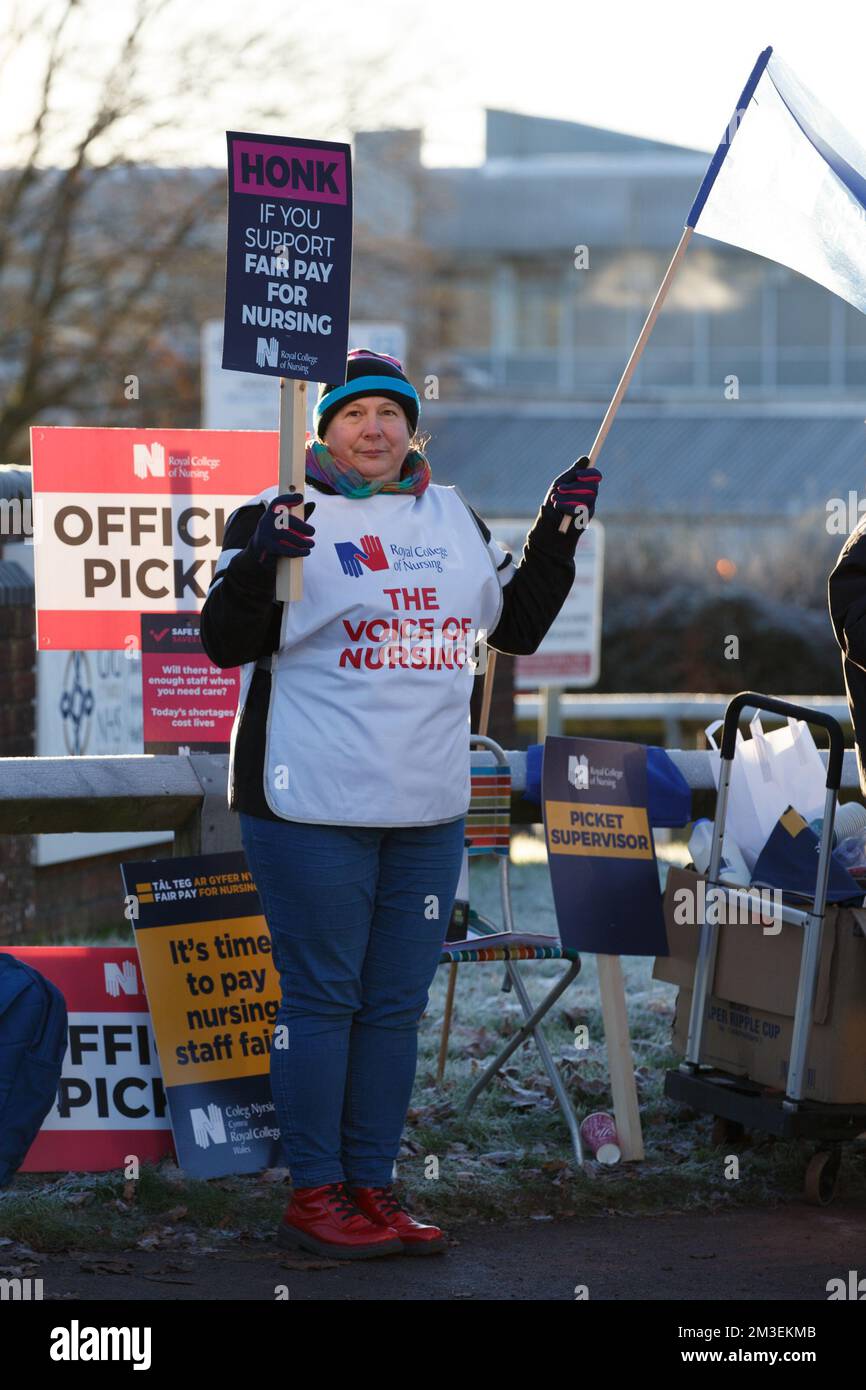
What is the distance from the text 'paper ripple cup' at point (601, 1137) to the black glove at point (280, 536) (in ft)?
6.88

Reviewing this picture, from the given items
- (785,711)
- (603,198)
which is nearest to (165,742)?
(785,711)

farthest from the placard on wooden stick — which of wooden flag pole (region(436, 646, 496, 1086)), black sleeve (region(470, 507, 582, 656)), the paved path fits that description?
the paved path

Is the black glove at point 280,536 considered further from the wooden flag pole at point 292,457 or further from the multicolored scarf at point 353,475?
the multicolored scarf at point 353,475

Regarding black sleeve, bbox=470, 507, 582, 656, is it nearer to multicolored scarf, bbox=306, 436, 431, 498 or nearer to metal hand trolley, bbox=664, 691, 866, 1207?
multicolored scarf, bbox=306, 436, 431, 498

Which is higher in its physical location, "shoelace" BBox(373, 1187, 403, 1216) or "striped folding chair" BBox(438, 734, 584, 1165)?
"striped folding chair" BBox(438, 734, 584, 1165)

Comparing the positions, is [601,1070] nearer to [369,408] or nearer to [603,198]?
[369,408]

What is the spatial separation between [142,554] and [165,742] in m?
0.56

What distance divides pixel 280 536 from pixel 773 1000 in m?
2.04

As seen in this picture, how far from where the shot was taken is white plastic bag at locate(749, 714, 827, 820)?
19.7 feet

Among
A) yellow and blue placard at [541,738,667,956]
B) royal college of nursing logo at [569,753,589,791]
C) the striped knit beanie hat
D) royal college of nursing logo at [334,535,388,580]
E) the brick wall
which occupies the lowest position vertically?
the brick wall

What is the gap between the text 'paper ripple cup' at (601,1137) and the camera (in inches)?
234

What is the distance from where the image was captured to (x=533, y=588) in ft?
17.6

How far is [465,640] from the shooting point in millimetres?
5172

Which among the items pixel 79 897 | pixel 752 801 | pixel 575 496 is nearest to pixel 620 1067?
pixel 752 801
